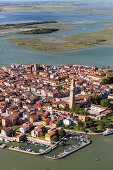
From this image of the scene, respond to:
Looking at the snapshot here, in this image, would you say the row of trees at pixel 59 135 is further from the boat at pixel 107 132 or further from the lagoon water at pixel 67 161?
the boat at pixel 107 132

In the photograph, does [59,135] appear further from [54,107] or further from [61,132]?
[54,107]

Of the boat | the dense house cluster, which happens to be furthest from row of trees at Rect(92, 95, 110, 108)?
the boat

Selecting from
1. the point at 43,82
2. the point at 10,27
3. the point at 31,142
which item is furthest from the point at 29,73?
the point at 10,27

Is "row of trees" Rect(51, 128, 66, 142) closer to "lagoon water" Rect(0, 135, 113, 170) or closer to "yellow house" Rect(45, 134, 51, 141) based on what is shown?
"yellow house" Rect(45, 134, 51, 141)

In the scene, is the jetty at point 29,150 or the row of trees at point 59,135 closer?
the jetty at point 29,150

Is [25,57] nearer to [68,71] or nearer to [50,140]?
[68,71]

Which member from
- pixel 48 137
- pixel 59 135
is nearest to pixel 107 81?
pixel 59 135

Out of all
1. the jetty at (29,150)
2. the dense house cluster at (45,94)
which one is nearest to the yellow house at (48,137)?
the dense house cluster at (45,94)
